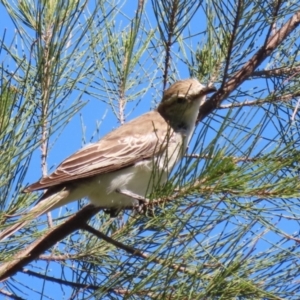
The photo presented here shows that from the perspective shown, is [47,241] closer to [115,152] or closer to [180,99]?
[115,152]

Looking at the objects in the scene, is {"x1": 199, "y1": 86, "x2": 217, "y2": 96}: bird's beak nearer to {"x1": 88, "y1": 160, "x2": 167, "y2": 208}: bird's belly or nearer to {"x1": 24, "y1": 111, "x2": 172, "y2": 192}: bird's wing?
{"x1": 24, "y1": 111, "x2": 172, "y2": 192}: bird's wing

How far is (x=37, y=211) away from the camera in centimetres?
252

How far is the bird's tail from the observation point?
96.7 inches

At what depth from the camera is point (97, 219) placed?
145 inches

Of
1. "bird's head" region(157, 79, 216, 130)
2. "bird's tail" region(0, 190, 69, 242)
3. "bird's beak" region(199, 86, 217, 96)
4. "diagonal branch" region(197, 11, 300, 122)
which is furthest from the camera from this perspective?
"bird's head" region(157, 79, 216, 130)

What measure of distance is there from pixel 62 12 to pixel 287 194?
105cm

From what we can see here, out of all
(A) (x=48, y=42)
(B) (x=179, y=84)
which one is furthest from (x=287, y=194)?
(B) (x=179, y=84)

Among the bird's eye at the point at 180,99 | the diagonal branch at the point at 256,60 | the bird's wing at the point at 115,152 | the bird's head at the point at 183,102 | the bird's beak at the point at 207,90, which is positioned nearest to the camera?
the diagonal branch at the point at 256,60

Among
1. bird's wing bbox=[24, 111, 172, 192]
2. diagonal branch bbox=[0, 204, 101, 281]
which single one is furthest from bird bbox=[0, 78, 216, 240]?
diagonal branch bbox=[0, 204, 101, 281]

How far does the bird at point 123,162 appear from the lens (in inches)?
139

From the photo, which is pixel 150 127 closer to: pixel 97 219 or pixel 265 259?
pixel 97 219

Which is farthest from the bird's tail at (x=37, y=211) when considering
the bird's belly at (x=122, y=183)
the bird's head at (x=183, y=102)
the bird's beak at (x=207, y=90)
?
the bird's beak at (x=207, y=90)

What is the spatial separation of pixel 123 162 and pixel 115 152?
104 mm

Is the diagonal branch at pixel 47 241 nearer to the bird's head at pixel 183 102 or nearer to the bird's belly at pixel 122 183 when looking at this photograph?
the bird's belly at pixel 122 183
